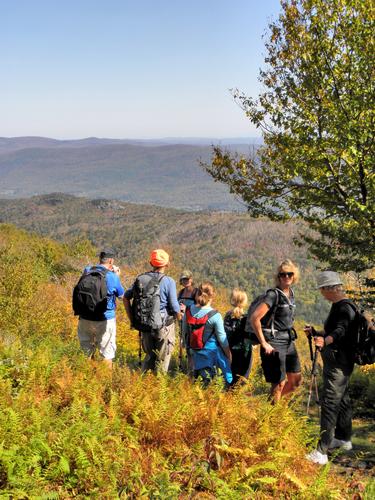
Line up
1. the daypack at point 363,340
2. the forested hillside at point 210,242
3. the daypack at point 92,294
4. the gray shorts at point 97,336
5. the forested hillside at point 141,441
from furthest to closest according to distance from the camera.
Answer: the forested hillside at point 210,242, the gray shorts at point 97,336, the daypack at point 92,294, the daypack at point 363,340, the forested hillside at point 141,441

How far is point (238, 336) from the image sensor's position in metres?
5.52

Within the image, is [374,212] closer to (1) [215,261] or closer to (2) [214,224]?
(1) [215,261]

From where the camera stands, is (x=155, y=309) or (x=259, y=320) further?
(x=155, y=309)

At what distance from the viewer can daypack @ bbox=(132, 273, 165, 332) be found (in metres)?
5.52

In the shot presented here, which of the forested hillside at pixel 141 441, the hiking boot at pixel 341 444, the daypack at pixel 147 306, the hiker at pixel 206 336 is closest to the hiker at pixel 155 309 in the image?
the daypack at pixel 147 306

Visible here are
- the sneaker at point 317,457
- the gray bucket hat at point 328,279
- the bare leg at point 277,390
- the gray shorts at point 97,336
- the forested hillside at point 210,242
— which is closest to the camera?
the sneaker at point 317,457

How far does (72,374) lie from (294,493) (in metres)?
2.39

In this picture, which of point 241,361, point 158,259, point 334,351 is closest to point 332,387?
point 334,351

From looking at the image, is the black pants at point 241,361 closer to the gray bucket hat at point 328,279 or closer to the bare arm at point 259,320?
the bare arm at point 259,320

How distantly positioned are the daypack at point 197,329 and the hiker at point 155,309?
493 millimetres

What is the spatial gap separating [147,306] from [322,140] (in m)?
3.97

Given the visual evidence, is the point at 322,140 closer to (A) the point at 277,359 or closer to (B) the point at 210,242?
(A) the point at 277,359

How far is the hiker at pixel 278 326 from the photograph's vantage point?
488cm

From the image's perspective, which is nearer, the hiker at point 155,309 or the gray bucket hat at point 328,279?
the gray bucket hat at point 328,279
